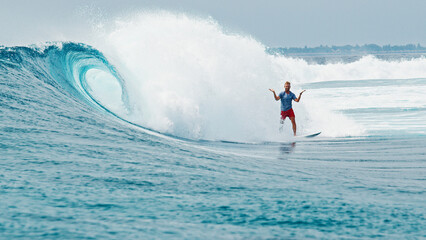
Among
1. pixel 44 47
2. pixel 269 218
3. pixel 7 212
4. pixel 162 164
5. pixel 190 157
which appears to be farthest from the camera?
pixel 44 47

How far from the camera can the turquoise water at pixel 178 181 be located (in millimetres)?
4008

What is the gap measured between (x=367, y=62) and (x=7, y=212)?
164ft

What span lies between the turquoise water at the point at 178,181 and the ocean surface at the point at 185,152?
19 mm

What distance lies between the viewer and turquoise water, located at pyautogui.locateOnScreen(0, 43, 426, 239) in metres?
4.01

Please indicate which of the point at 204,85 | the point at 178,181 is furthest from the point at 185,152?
the point at 204,85

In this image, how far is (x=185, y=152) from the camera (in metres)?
7.79

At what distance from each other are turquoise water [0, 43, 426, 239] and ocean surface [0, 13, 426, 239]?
0.8 inches

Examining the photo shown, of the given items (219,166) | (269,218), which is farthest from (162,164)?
(269,218)

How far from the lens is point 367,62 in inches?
1986

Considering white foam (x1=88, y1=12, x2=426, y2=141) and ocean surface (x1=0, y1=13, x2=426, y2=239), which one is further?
white foam (x1=88, y1=12, x2=426, y2=141)

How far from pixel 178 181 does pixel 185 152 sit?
2249 millimetres

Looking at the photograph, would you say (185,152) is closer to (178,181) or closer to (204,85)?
(178,181)

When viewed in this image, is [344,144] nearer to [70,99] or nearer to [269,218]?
[70,99]

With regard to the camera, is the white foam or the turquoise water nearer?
the turquoise water
